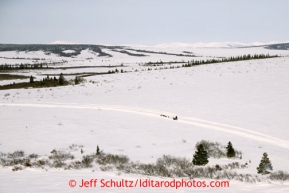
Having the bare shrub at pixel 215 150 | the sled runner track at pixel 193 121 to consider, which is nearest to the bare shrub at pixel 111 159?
the bare shrub at pixel 215 150

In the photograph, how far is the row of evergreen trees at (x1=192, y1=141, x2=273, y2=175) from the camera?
8.75 metres

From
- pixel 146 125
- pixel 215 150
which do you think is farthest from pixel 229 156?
pixel 146 125

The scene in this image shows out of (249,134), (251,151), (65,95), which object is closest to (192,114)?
(249,134)

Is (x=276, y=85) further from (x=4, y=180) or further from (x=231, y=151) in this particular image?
(x=4, y=180)

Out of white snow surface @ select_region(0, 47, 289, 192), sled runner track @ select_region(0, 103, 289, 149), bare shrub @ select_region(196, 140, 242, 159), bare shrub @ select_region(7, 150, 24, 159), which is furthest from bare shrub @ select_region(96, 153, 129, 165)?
sled runner track @ select_region(0, 103, 289, 149)

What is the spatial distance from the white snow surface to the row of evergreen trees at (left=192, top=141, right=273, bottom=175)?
1.61 feet

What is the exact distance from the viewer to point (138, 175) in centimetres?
884

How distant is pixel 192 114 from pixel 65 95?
1507 cm

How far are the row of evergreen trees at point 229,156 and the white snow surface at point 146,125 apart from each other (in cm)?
49

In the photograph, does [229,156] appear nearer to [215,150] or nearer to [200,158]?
[215,150]

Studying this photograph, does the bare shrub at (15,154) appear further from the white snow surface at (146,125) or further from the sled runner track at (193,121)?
the sled runner track at (193,121)

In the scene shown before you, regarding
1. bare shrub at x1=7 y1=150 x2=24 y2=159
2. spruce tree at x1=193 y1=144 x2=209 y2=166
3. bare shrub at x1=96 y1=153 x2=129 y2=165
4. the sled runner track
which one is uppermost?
the sled runner track

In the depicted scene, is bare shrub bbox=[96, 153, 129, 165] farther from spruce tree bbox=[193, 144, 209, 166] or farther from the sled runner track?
the sled runner track

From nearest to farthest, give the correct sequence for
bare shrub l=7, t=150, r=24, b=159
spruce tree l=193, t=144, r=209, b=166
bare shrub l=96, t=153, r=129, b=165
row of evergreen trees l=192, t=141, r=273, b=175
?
row of evergreen trees l=192, t=141, r=273, b=175 < spruce tree l=193, t=144, r=209, b=166 < bare shrub l=96, t=153, r=129, b=165 < bare shrub l=7, t=150, r=24, b=159
